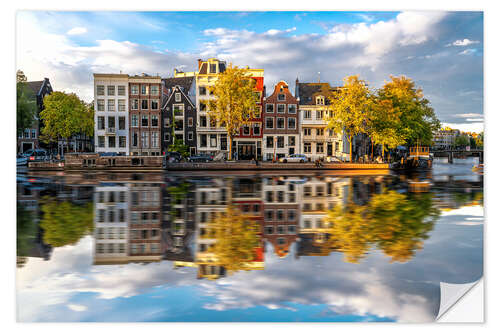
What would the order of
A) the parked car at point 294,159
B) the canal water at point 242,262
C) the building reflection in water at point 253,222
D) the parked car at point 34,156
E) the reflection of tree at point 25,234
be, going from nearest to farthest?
the canal water at point 242,262 → the reflection of tree at point 25,234 → the building reflection in water at point 253,222 → the parked car at point 34,156 → the parked car at point 294,159

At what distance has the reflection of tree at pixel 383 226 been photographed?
24.1ft

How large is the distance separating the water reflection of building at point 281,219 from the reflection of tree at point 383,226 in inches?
40.1

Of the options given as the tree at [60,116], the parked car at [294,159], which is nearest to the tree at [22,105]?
the parked car at [294,159]

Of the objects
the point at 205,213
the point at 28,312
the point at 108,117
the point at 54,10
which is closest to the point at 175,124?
the point at 108,117

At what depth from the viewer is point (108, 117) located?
47219mm

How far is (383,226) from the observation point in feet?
31.4

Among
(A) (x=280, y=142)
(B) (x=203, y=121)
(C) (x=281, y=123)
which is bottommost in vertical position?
(A) (x=280, y=142)

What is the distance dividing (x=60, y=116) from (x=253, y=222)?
4518cm

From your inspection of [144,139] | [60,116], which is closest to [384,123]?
[144,139]

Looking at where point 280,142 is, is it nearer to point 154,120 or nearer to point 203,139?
point 203,139

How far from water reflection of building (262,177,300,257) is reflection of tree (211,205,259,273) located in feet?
1.38

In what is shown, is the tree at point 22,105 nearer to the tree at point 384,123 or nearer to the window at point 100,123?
the tree at point 384,123
